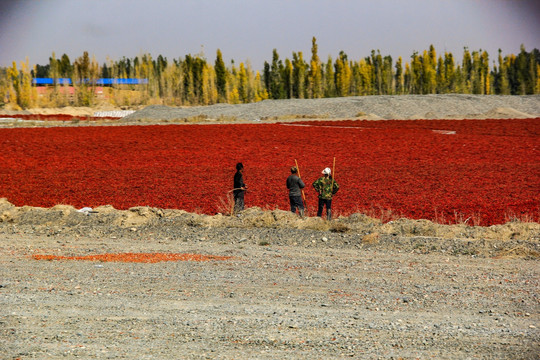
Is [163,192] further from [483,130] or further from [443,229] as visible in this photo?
[483,130]

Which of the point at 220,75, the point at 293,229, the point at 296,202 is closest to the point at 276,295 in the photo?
the point at 293,229

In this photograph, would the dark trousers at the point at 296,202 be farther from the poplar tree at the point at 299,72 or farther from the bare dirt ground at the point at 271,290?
the poplar tree at the point at 299,72

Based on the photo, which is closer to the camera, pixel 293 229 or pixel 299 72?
pixel 293 229

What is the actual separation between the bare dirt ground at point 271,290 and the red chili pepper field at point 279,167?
287 centimetres

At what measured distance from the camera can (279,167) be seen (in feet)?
102

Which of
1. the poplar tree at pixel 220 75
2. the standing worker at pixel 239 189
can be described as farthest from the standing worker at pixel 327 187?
the poplar tree at pixel 220 75

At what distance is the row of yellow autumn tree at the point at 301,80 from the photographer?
116 m

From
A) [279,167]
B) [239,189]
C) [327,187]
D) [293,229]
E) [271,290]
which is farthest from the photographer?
[279,167]

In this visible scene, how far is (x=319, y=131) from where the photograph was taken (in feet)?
162

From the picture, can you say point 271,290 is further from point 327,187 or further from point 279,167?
point 279,167

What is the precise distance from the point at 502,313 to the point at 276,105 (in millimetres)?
75064

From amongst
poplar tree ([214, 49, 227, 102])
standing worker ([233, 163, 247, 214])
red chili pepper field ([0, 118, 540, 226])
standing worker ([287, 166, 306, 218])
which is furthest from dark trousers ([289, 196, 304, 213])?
poplar tree ([214, 49, 227, 102])

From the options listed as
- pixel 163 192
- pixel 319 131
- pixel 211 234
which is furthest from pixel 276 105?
pixel 211 234

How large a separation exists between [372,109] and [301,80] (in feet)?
128
